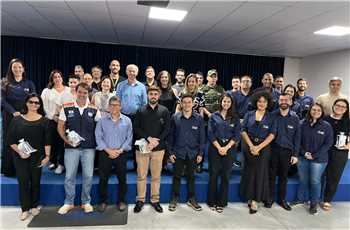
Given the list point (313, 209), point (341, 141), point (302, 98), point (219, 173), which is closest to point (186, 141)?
point (219, 173)

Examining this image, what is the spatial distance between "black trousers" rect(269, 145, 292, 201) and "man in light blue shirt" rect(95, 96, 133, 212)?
1.79m

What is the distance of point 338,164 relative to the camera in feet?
11.6

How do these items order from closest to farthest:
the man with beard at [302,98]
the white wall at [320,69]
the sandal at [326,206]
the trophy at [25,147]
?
the trophy at [25,147] < the sandal at [326,206] < the man with beard at [302,98] < the white wall at [320,69]

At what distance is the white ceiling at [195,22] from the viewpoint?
4.08 m

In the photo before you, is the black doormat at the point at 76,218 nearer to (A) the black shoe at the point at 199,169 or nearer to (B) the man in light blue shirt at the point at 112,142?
(B) the man in light blue shirt at the point at 112,142

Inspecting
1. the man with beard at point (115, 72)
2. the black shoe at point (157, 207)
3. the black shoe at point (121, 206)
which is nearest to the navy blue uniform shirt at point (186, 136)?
the black shoe at point (157, 207)

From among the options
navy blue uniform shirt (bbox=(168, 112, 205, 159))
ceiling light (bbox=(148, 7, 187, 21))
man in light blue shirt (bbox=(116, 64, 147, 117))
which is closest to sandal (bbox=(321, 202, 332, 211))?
navy blue uniform shirt (bbox=(168, 112, 205, 159))

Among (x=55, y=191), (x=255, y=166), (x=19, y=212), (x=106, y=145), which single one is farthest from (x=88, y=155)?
(x=255, y=166)

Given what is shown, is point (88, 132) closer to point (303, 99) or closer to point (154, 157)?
point (154, 157)

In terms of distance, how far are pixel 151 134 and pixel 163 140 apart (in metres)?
0.16

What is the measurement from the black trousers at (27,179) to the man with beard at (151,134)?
1.10 metres

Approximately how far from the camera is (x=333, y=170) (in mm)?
3578

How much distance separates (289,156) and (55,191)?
2.89m

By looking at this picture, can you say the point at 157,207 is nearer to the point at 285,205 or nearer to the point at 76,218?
the point at 76,218
